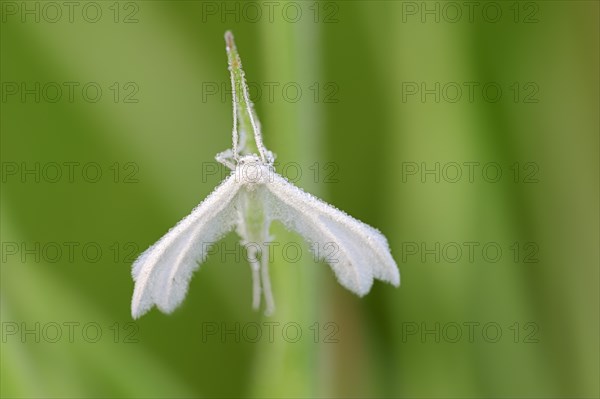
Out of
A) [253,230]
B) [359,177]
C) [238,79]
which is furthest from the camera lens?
[359,177]

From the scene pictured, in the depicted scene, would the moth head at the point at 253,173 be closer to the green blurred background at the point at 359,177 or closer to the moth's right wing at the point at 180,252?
the moth's right wing at the point at 180,252

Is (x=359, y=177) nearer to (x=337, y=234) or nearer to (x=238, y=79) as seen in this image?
(x=337, y=234)

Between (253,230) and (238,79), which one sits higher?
(238,79)

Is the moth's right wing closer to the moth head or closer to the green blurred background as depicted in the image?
the moth head

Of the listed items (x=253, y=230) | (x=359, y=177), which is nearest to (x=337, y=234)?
(x=253, y=230)

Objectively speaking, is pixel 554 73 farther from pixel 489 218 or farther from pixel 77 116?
pixel 77 116

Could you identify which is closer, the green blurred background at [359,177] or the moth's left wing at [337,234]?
the moth's left wing at [337,234]

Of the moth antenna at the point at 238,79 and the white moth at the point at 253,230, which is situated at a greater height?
the moth antenna at the point at 238,79

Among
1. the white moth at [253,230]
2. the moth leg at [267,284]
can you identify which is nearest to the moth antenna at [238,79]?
the white moth at [253,230]
